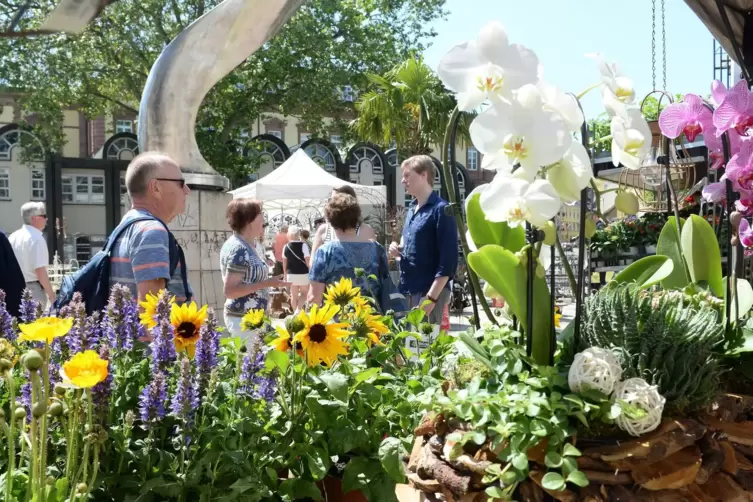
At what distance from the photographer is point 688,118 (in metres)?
1.44

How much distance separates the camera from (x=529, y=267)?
105 centimetres

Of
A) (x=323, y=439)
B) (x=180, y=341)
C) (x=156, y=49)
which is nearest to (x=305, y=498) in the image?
(x=323, y=439)

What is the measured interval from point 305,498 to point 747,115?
42.0 inches

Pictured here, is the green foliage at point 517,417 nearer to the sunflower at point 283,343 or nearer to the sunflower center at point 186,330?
the sunflower at point 283,343

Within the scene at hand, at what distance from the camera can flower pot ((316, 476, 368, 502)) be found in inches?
60.0

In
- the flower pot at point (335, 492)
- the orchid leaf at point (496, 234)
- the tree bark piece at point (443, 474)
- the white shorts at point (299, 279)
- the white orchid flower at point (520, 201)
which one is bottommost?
the white shorts at point (299, 279)

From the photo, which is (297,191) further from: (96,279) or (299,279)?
(96,279)

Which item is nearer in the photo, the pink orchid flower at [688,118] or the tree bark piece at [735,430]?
the tree bark piece at [735,430]

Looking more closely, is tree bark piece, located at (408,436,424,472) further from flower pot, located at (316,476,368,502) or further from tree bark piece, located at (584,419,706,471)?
flower pot, located at (316,476,368,502)

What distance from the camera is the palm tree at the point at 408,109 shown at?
57.4 ft

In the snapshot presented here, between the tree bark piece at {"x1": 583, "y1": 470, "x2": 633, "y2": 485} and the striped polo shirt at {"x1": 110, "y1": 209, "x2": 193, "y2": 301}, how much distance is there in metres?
Result: 1.91

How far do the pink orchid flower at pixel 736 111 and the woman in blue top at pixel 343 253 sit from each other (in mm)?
2643

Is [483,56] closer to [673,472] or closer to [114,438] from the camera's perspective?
[673,472]

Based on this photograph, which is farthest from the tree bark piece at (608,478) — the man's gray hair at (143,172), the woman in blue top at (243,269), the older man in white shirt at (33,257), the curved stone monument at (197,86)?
the older man in white shirt at (33,257)
